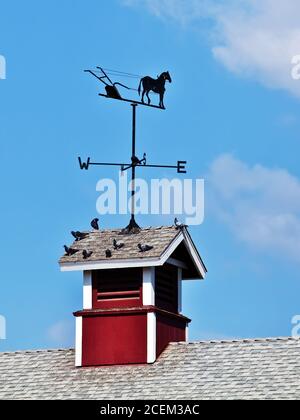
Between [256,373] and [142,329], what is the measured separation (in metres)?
3.07

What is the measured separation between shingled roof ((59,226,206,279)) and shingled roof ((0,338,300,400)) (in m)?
1.94

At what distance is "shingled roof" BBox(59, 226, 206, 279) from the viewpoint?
32688 mm

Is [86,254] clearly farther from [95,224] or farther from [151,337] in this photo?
[151,337]

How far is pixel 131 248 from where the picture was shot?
33031mm

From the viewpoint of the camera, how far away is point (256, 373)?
30547mm

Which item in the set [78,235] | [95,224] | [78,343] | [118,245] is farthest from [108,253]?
[78,343]

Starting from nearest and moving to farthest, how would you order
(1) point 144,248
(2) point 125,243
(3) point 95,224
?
(1) point 144,248
(2) point 125,243
(3) point 95,224

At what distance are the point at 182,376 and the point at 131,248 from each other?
10.7 ft

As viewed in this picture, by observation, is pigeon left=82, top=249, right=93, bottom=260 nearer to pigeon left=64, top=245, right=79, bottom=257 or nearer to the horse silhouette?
pigeon left=64, top=245, right=79, bottom=257

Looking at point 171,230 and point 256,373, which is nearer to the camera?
point 256,373

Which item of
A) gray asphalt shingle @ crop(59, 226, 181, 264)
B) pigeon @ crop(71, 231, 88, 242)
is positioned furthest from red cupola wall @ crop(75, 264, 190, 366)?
pigeon @ crop(71, 231, 88, 242)

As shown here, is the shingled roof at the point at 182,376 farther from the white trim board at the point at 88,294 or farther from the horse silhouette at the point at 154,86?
the horse silhouette at the point at 154,86
